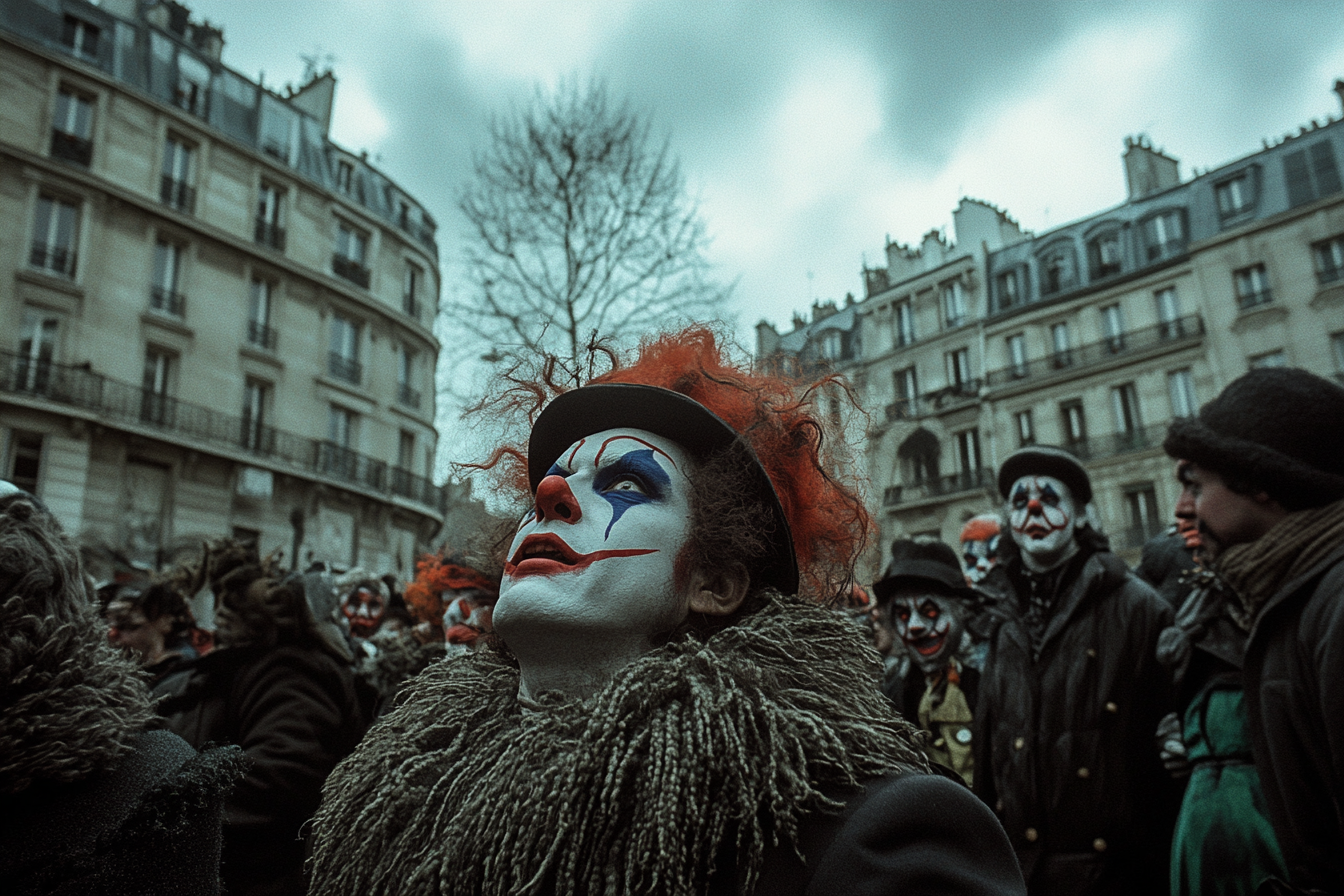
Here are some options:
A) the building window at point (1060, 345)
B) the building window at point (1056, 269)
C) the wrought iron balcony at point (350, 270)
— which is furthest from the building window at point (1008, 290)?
the wrought iron balcony at point (350, 270)

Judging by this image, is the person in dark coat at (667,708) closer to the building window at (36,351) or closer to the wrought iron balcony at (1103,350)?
the building window at (36,351)

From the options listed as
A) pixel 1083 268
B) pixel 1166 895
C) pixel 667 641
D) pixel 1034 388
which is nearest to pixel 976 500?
pixel 1034 388

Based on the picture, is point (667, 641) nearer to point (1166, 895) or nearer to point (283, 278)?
point (1166, 895)

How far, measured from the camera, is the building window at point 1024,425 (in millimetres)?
29666

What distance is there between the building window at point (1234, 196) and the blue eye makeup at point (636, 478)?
1195 inches

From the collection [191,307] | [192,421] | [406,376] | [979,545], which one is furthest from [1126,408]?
[191,307]

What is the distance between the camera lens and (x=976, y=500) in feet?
95.3

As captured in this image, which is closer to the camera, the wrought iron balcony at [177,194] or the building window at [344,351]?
the wrought iron balcony at [177,194]

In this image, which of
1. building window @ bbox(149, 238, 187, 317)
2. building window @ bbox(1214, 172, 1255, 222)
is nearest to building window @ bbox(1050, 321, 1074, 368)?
building window @ bbox(1214, 172, 1255, 222)

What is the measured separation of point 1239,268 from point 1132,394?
4465 mm

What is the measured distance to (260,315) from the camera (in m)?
25.3

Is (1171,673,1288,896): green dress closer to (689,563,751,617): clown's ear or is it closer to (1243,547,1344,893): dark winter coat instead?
(1243,547,1344,893): dark winter coat

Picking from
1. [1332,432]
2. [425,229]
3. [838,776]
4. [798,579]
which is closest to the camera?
[838,776]

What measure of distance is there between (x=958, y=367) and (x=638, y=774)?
104 feet
